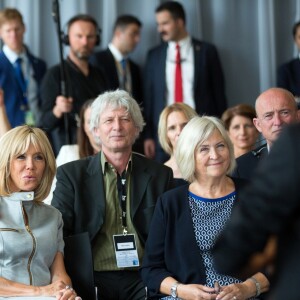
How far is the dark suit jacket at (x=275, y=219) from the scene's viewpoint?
199 cm

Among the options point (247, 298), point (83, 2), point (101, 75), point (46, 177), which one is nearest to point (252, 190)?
point (247, 298)

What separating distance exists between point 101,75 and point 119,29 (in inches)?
18.0

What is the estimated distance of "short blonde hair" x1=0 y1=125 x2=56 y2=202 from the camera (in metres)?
3.63

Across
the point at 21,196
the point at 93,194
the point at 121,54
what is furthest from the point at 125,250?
the point at 121,54

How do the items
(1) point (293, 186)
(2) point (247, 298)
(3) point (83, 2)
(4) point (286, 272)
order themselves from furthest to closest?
(3) point (83, 2)
(2) point (247, 298)
(4) point (286, 272)
(1) point (293, 186)

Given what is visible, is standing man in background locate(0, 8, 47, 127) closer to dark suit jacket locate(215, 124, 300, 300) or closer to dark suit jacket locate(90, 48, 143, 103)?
dark suit jacket locate(90, 48, 143, 103)

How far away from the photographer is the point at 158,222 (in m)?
3.68

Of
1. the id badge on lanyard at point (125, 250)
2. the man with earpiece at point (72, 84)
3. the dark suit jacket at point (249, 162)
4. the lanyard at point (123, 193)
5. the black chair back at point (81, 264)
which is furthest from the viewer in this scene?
the man with earpiece at point (72, 84)

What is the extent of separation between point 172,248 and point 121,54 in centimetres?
298

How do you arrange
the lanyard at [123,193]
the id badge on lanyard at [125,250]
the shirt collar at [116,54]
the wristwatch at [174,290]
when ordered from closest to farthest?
the wristwatch at [174,290] < the id badge on lanyard at [125,250] < the lanyard at [123,193] < the shirt collar at [116,54]

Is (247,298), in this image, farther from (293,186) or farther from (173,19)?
(173,19)

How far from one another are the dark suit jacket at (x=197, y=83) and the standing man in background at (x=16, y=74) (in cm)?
88

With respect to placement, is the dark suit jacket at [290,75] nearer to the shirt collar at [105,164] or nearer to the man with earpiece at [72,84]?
the man with earpiece at [72,84]

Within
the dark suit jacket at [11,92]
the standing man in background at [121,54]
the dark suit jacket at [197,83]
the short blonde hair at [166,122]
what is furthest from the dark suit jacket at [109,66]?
the short blonde hair at [166,122]
